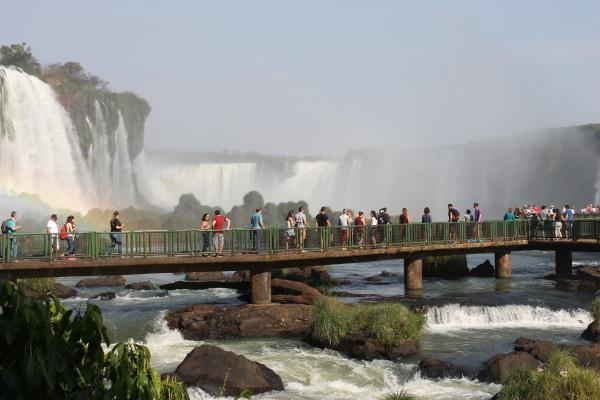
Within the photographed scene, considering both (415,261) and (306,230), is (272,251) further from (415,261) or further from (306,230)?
(415,261)

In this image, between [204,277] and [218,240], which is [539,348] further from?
[204,277]

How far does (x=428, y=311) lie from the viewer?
23.4m

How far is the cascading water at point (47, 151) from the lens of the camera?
66188 mm

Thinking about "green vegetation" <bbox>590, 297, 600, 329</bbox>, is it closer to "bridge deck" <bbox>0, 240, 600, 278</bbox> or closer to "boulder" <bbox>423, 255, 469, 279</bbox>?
"bridge deck" <bbox>0, 240, 600, 278</bbox>

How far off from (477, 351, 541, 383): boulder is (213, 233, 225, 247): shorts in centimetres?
976

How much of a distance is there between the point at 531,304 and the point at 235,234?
32.2 ft

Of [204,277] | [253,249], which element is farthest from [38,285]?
[253,249]

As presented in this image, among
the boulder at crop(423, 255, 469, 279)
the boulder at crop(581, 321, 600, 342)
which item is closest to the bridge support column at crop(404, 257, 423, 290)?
the boulder at crop(423, 255, 469, 279)

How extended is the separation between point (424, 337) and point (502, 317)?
440cm

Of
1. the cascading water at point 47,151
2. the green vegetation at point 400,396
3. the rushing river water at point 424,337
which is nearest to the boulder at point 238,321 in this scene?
the rushing river water at point 424,337

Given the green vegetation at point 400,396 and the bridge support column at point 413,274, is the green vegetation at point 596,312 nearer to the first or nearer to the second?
the green vegetation at point 400,396

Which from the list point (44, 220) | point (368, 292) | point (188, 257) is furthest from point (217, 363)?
point (44, 220)

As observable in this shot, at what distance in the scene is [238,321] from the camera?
2159 cm

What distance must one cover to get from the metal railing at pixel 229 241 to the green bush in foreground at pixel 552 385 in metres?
11.6
